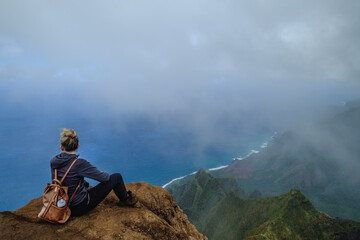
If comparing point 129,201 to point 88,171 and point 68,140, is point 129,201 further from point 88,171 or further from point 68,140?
point 68,140

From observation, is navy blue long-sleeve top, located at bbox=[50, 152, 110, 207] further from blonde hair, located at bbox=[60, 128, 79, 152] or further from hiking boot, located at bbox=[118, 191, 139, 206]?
hiking boot, located at bbox=[118, 191, 139, 206]

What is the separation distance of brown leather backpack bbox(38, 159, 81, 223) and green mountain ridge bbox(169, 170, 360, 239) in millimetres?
51803

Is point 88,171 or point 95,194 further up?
point 88,171

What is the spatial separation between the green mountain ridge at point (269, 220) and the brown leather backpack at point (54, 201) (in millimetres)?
51803

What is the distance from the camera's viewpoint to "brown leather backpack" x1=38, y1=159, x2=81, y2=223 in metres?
5.87

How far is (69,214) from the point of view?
6492 mm

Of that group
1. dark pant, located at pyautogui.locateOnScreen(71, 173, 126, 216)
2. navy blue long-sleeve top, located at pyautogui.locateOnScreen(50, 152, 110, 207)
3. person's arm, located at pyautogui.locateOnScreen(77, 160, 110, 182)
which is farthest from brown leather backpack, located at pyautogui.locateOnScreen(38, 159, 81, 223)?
dark pant, located at pyautogui.locateOnScreen(71, 173, 126, 216)

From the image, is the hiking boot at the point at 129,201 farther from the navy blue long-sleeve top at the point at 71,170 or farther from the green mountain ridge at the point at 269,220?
the green mountain ridge at the point at 269,220

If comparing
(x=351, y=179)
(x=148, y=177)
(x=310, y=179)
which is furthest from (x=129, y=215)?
(x=351, y=179)

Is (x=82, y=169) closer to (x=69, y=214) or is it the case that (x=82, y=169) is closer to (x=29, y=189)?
(x=69, y=214)

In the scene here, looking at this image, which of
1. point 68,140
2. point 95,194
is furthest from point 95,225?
point 68,140

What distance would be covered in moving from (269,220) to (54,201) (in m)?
69.8

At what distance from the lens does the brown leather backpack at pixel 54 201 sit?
19.3ft

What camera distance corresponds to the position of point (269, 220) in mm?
61281
